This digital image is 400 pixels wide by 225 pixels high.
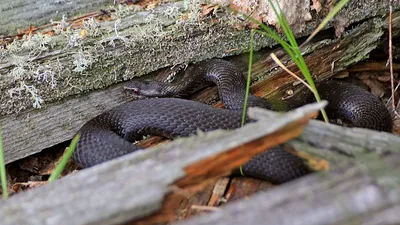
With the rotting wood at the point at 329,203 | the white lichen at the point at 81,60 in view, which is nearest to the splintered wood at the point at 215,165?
the rotting wood at the point at 329,203

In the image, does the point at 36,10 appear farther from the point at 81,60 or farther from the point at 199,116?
the point at 199,116

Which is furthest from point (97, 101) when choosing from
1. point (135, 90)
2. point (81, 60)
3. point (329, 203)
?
point (329, 203)

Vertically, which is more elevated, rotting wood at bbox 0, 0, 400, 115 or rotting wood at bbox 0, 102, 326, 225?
rotting wood at bbox 0, 0, 400, 115

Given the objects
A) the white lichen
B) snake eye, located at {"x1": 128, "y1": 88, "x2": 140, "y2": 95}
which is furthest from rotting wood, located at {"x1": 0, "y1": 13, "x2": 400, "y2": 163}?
the white lichen

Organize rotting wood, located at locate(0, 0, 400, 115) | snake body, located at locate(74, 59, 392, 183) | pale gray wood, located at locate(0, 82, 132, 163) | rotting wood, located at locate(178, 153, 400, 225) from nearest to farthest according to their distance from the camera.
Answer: rotting wood, located at locate(178, 153, 400, 225), snake body, located at locate(74, 59, 392, 183), rotting wood, located at locate(0, 0, 400, 115), pale gray wood, located at locate(0, 82, 132, 163)

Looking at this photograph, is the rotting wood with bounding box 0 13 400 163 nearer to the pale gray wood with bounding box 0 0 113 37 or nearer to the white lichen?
the white lichen

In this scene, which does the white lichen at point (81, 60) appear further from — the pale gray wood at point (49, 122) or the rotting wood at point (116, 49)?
the pale gray wood at point (49, 122)
